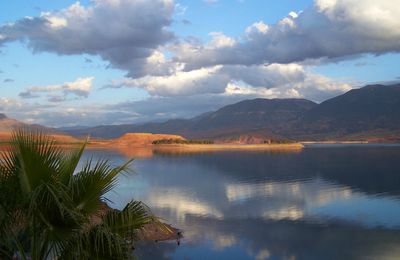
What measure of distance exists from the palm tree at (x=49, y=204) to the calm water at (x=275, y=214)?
9.35 meters

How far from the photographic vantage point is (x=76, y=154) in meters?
6.47

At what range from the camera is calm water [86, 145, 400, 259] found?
27578mm

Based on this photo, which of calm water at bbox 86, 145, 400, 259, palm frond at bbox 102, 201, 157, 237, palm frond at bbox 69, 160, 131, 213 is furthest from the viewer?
calm water at bbox 86, 145, 400, 259

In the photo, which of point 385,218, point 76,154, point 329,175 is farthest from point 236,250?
point 329,175

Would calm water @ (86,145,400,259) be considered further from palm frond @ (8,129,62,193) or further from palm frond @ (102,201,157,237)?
palm frond @ (8,129,62,193)

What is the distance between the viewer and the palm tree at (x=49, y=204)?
584cm

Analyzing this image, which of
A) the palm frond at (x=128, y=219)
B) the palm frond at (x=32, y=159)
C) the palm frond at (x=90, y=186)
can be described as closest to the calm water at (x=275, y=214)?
the palm frond at (x=128, y=219)

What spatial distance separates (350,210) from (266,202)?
848 centimetres

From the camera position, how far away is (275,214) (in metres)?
40.0

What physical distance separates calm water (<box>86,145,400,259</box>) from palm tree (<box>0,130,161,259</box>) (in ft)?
30.7

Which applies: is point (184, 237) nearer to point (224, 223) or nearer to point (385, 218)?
point (224, 223)

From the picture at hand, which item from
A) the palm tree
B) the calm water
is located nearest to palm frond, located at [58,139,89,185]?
the palm tree

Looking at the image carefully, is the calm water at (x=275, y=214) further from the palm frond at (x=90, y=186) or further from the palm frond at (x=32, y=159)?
the palm frond at (x=32, y=159)

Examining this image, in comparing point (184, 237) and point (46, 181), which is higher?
point (46, 181)
